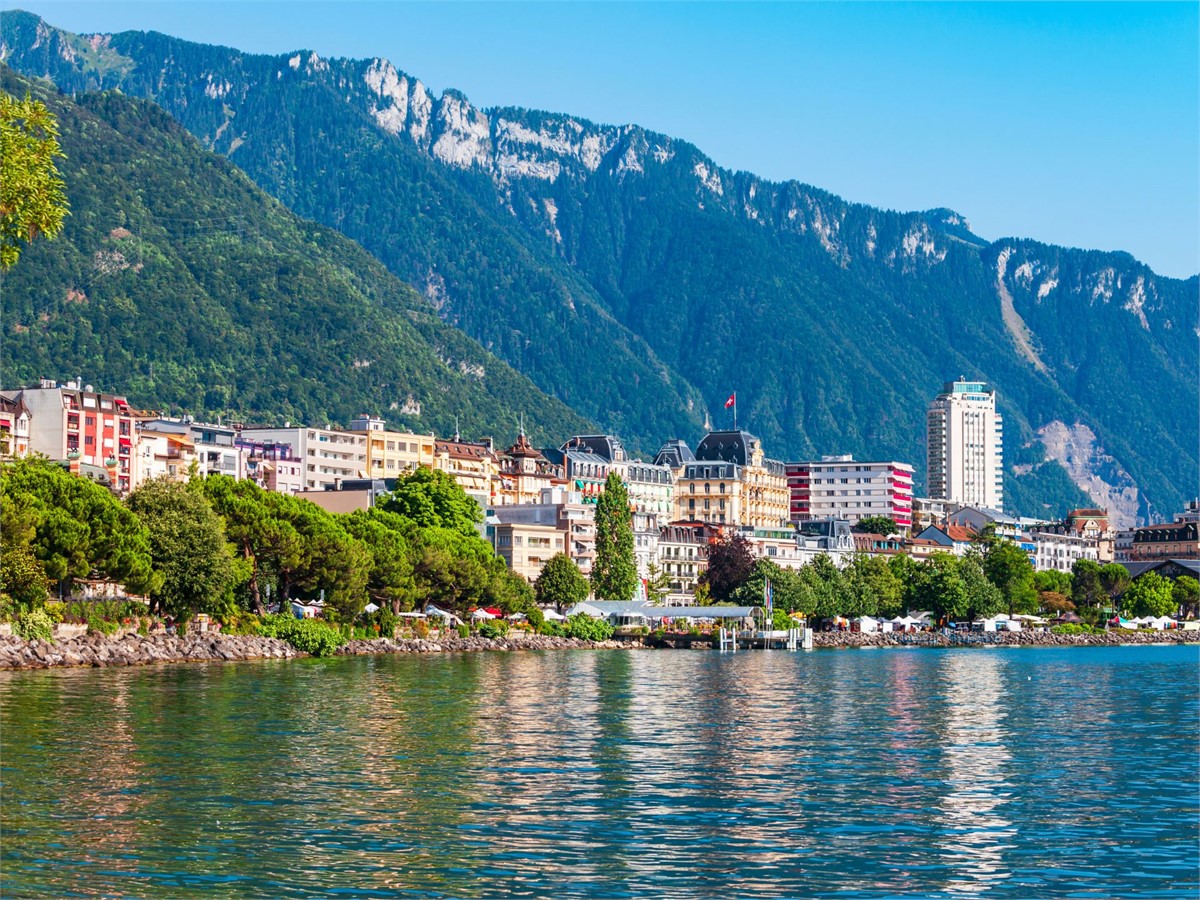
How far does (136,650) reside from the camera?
108 metres

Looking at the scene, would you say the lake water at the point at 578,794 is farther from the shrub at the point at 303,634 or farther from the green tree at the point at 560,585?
the green tree at the point at 560,585

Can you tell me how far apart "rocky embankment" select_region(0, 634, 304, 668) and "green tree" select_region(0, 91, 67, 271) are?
Result: 206 ft

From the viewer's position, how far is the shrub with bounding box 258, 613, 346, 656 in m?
126

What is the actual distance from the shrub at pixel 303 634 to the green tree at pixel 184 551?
23.6 feet

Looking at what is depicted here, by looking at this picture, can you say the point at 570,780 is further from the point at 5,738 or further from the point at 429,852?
the point at 5,738

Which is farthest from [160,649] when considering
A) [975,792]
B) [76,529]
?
[975,792]

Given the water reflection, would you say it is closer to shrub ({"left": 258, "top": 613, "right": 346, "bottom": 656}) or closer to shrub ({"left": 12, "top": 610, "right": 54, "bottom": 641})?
shrub ({"left": 12, "top": 610, "right": 54, "bottom": 641})

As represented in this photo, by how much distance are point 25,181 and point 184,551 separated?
82027 mm

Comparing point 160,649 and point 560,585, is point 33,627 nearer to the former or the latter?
point 160,649

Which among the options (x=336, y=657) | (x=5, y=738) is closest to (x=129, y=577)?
(x=336, y=657)

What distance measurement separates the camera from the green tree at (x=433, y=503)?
605ft

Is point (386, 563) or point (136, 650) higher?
point (386, 563)

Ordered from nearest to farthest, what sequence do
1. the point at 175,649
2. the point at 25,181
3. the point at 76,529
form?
1. the point at 25,181
2. the point at 76,529
3. the point at 175,649

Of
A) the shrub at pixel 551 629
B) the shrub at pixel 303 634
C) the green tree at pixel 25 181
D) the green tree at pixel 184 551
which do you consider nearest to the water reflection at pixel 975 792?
the green tree at pixel 25 181
